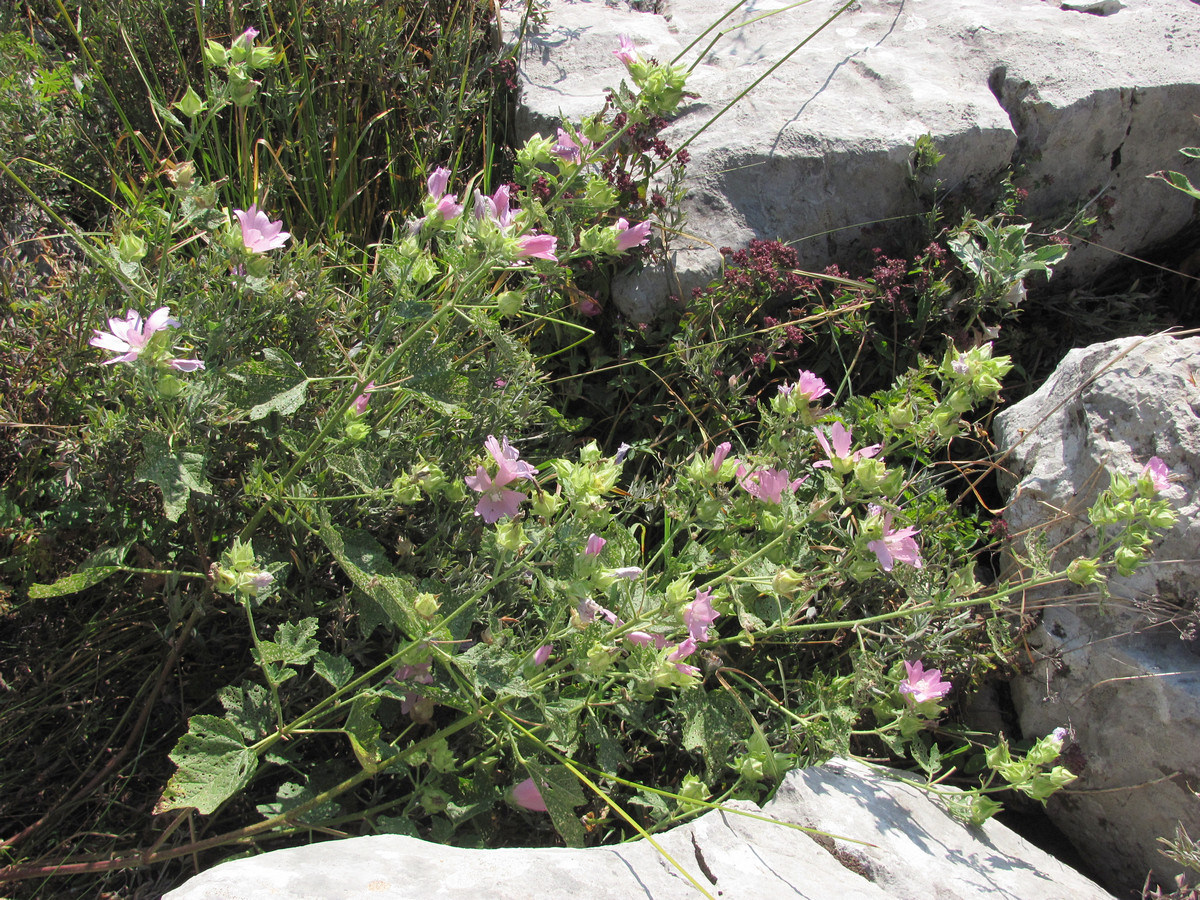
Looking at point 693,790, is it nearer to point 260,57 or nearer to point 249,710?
point 249,710

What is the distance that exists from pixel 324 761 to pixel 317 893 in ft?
2.17

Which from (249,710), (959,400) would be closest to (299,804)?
(249,710)

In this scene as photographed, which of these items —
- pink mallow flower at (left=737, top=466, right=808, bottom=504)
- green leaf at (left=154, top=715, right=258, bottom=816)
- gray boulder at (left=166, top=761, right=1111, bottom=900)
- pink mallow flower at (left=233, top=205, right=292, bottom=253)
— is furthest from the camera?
pink mallow flower at (left=737, top=466, right=808, bottom=504)

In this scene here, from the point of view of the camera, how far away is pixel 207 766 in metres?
1.64

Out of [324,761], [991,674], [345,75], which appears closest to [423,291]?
[345,75]

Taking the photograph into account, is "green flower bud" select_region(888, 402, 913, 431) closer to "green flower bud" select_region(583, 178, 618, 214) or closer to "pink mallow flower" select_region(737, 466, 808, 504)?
"pink mallow flower" select_region(737, 466, 808, 504)

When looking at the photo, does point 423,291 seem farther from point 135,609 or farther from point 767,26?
point 767,26

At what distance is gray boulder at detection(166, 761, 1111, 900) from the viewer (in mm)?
1361

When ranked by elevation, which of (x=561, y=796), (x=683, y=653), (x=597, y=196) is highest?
(x=597, y=196)

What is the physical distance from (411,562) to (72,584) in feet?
2.38

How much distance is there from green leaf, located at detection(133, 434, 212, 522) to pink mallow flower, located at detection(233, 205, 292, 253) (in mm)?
460

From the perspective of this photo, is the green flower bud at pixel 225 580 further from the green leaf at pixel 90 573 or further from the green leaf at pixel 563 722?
the green leaf at pixel 563 722

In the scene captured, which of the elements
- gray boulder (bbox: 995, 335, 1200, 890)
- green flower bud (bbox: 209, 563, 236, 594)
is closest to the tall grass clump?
green flower bud (bbox: 209, 563, 236, 594)

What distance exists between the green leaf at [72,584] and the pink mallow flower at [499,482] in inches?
30.5
